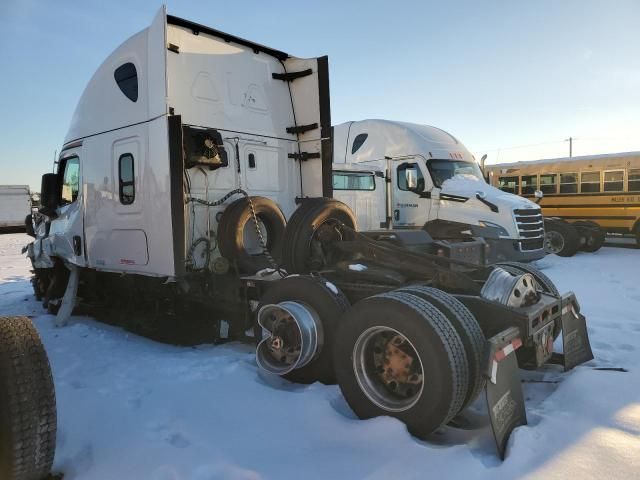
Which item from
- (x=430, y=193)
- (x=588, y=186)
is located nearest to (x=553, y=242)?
(x=588, y=186)

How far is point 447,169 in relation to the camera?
Answer: 11781mm

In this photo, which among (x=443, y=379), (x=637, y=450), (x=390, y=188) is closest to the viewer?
(x=637, y=450)

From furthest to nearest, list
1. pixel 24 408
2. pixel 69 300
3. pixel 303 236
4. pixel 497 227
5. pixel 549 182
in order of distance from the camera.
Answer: pixel 549 182, pixel 497 227, pixel 69 300, pixel 303 236, pixel 24 408

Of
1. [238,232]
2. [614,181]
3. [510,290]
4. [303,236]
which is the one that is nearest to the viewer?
[510,290]

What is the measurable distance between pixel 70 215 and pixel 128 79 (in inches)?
90.4

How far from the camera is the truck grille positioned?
10.9 m

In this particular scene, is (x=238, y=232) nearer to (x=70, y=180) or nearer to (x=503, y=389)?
(x=70, y=180)

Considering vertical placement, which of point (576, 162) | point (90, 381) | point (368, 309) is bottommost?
point (90, 381)

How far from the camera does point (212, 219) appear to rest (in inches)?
225

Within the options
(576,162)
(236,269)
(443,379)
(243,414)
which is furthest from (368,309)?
(576,162)

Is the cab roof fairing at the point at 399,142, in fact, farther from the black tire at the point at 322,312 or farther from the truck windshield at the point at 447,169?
the black tire at the point at 322,312

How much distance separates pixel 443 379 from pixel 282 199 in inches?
159

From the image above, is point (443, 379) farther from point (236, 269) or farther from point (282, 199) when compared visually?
point (282, 199)

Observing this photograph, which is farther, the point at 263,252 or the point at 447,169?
the point at 447,169
